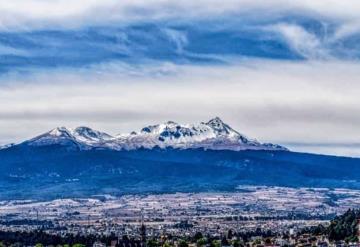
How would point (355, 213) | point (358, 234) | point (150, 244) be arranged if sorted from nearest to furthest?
point (358, 234) → point (150, 244) → point (355, 213)

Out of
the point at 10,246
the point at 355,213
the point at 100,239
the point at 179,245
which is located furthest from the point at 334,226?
the point at 10,246

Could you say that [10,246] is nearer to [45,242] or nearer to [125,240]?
[45,242]

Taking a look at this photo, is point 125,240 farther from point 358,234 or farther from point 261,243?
point 358,234

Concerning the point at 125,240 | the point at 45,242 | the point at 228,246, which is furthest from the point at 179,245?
the point at 45,242

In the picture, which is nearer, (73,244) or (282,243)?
(282,243)

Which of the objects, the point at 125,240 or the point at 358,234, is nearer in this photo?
the point at 358,234

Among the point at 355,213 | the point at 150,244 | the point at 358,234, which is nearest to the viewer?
the point at 358,234

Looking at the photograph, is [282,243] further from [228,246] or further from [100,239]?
[100,239]
